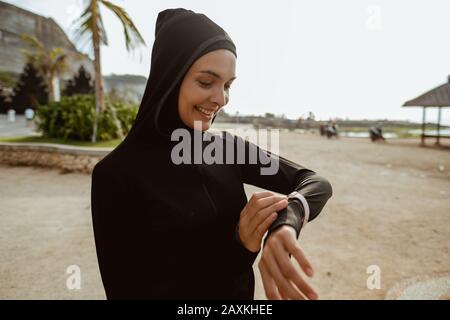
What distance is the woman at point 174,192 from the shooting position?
3.35ft

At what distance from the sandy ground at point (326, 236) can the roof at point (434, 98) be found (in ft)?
41.2

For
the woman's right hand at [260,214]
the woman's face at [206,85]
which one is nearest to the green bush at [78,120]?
the woman's face at [206,85]

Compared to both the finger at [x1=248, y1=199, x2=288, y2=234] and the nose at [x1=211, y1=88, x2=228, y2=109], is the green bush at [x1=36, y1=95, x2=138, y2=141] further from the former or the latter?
the finger at [x1=248, y1=199, x2=288, y2=234]

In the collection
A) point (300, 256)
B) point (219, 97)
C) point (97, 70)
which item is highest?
point (97, 70)

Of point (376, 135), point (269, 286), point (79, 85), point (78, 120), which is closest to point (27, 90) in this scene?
point (79, 85)

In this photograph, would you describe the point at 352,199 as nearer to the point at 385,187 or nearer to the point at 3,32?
the point at 385,187

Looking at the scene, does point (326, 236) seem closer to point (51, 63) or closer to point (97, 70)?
point (97, 70)

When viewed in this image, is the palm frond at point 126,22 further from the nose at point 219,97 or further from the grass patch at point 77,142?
the nose at point 219,97

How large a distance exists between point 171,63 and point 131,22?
8.21 meters

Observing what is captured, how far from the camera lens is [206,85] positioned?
1.02 meters

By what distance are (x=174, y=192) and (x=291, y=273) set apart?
562 millimetres

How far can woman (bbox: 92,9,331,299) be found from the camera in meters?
1.02

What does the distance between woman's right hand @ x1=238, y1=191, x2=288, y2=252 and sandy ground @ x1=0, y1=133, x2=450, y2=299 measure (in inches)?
88.7
